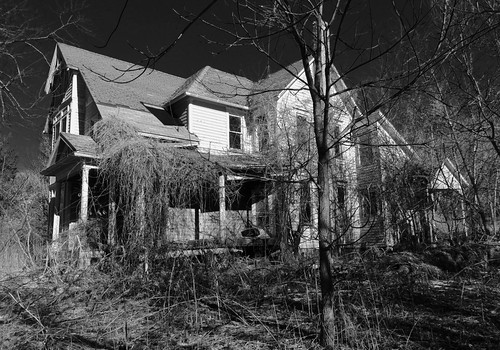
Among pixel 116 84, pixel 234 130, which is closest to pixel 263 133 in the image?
pixel 234 130

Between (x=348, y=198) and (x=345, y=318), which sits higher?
(x=348, y=198)

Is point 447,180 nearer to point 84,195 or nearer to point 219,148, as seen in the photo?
point 219,148

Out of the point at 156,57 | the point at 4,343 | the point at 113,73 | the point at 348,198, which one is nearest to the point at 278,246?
the point at 348,198

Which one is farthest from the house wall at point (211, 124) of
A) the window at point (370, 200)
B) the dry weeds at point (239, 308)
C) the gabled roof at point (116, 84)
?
the dry weeds at point (239, 308)

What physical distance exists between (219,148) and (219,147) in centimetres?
6

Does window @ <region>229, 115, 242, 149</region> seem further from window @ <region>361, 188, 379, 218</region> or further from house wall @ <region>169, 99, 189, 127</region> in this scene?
window @ <region>361, 188, 379, 218</region>

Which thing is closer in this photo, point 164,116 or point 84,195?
point 84,195

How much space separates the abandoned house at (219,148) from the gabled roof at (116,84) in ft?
0.17

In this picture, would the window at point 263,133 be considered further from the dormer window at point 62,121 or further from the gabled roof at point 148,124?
the dormer window at point 62,121

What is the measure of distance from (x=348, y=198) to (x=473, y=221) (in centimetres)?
299

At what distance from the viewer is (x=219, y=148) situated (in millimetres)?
14656

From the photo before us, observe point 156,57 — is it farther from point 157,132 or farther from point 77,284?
point 157,132

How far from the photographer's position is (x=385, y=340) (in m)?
3.61

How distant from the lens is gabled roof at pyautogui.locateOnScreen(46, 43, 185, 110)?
46.1 ft
